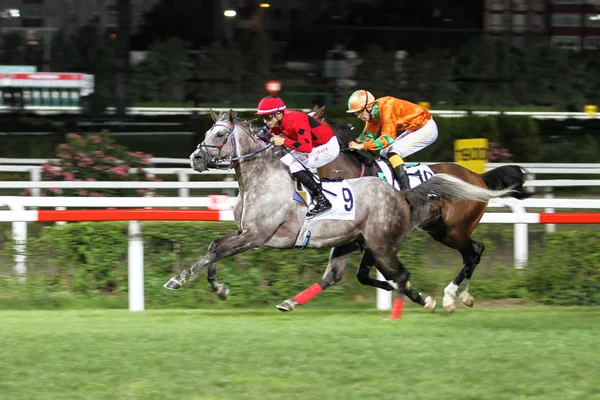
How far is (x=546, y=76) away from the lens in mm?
17984

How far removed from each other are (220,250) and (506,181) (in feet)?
7.99

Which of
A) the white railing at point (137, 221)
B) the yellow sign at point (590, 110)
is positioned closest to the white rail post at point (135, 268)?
the white railing at point (137, 221)

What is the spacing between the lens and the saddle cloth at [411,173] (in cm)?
686

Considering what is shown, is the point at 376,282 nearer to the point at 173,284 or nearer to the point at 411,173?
the point at 411,173

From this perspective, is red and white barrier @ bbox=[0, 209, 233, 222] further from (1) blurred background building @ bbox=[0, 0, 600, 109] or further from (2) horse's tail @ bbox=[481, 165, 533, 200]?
(1) blurred background building @ bbox=[0, 0, 600, 109]

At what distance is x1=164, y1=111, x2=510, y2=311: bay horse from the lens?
6098 mm

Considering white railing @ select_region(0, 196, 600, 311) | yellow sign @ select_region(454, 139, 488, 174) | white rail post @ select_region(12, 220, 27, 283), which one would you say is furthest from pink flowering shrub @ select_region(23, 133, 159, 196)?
yellow sign @ select_region(454, 139, 488, 174)

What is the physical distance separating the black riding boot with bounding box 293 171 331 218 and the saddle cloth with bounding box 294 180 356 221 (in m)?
0.03

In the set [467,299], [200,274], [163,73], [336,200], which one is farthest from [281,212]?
[163,73]

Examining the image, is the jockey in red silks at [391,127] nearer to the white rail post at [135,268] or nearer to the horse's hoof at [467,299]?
the horse's hoof at [467,299]

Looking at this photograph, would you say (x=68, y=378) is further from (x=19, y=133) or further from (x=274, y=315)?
(x=19, y=133)

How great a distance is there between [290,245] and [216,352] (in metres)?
1.56

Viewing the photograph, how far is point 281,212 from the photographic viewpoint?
20.2 feet

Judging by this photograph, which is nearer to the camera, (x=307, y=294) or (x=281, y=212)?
(x=281, y=212)
